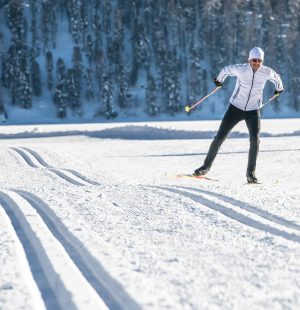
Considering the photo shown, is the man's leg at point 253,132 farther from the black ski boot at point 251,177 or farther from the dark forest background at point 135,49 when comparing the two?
the dark forest background at point 135,49

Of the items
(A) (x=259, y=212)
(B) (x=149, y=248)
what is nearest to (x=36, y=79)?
(A) (x=259, y=212)

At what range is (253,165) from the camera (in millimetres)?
7754

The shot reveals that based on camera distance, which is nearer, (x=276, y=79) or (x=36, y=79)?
(x=276, y=79)

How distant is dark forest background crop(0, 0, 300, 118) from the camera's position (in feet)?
218

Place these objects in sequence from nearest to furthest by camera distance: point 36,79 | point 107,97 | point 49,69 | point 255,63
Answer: point 255,63, point 107,97, point 36,79, point 49,69

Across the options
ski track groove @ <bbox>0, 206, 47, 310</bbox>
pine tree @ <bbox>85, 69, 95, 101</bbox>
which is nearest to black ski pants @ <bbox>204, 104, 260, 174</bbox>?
ski track groove @ <bbox>0, 206, 47, 310</bbox>

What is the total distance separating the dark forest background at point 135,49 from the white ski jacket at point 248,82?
56391 mm

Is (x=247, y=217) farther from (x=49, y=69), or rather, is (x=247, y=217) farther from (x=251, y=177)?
(x=49, y=69)

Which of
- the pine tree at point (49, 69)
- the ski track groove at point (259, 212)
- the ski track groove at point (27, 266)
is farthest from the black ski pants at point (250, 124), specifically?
the pine tree at point (49, 69)

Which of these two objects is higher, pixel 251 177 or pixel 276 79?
pixel 276 79

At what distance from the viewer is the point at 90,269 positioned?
304 centimetres

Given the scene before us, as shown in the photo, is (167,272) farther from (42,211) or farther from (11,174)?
(11,174)

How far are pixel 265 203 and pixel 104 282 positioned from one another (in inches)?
107

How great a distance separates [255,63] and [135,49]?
67776mm
